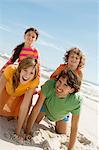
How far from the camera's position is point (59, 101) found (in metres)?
4.02

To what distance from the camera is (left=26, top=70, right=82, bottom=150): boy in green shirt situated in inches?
151

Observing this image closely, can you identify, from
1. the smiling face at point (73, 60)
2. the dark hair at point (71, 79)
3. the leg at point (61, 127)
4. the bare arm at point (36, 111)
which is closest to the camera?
the dark hair at point (71, 79)

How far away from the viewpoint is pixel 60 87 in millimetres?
3850

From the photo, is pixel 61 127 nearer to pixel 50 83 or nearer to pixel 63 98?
pixel 63 98

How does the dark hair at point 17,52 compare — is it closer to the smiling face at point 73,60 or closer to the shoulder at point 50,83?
the smiling face at point 73,60

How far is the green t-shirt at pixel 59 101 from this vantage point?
3.95 metres

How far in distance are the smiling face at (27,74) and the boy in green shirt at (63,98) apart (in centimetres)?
20

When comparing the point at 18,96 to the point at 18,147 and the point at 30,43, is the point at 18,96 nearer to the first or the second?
the point at 18,147

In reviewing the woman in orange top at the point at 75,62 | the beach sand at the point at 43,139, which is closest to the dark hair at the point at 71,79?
the beach sand at the point at 43,139

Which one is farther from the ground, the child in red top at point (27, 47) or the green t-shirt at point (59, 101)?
the child in red top at point (27, 47)

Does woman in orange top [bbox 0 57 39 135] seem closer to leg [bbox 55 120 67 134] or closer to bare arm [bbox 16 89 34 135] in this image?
bare arm [bbox 16 89 34 135]

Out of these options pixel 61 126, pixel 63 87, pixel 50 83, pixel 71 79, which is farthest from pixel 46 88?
pixel 61 126

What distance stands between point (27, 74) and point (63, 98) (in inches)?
20.4

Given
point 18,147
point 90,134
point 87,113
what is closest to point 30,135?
point 18,147
